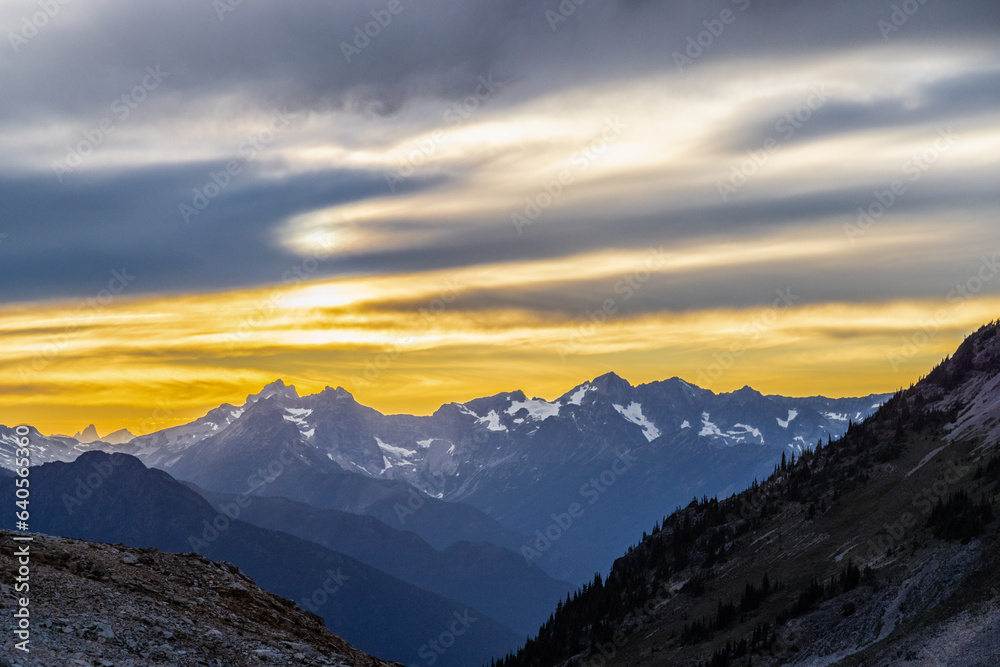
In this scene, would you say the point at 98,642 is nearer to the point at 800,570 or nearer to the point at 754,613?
the point at 754,613

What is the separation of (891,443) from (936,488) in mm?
49903

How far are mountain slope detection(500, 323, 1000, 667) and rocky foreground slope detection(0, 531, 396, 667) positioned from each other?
48.4m

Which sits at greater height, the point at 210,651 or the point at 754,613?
the point at 210,651

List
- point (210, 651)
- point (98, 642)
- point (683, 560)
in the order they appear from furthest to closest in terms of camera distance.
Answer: point (683, 560), point (210, 651), point (98, 642)

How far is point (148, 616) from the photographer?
154ft

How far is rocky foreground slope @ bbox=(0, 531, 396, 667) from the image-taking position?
4219 cm

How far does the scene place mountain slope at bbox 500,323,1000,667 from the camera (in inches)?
3157

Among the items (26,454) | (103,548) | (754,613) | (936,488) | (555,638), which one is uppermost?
(26,454)

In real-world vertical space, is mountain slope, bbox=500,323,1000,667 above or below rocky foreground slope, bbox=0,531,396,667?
below

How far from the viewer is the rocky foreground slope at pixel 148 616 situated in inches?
1661

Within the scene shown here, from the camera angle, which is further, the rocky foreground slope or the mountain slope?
the mountain slope

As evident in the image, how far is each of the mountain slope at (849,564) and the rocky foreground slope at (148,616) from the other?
48362mm

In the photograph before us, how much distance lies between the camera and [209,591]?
56.1 m

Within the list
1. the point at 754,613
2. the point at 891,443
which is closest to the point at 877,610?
the point at 754,613
